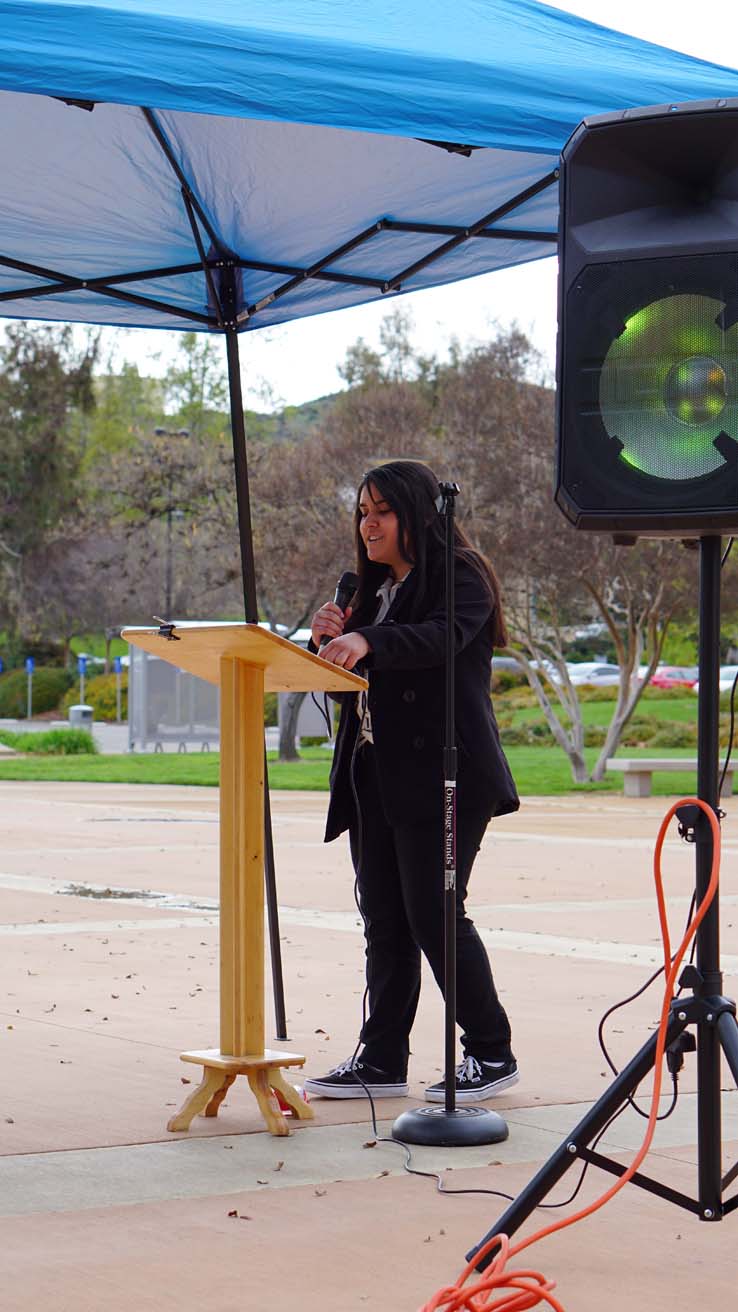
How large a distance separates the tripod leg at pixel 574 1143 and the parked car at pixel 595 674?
174ft

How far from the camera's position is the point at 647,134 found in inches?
143

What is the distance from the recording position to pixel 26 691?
57000 mm

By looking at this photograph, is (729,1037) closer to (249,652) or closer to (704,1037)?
(704,1037)

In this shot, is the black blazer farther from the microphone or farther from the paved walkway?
the paved walkway

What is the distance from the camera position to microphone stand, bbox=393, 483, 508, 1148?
461 centimetres

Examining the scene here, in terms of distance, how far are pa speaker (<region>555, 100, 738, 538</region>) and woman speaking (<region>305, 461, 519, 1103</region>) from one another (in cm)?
136

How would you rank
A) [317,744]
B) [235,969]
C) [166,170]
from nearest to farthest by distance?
[235,969], [166,170], [317,744]

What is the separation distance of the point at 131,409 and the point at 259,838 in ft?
224

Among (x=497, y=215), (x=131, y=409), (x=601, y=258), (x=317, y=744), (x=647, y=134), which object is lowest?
(x=317, y=744)

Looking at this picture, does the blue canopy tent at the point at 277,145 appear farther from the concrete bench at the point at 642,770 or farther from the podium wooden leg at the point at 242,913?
the concrete bench at the point at 642,770

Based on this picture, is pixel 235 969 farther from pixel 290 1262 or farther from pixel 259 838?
pixel 290 1262

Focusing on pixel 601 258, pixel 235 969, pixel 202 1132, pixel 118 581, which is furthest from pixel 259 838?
pixel 118 581

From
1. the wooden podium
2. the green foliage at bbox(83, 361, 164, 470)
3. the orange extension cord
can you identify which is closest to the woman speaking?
the wooden podium

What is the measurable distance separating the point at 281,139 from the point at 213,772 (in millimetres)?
22202
